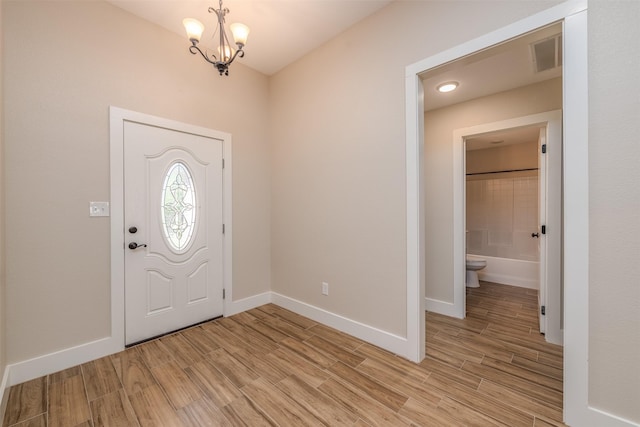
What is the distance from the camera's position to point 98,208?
2096 millimetres

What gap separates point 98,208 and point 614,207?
3.43 metres

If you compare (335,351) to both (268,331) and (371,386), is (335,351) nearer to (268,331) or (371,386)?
(371,386)

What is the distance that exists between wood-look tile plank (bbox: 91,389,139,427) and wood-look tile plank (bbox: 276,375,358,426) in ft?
2.88

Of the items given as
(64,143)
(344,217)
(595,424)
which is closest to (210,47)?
(64,143)

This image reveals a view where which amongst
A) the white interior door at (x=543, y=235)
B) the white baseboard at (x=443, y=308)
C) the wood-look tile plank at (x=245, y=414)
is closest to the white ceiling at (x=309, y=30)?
the white interior door at (x=543, y=235)

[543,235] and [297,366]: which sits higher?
[543,235]

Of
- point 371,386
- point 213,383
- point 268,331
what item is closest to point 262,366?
point 213,383

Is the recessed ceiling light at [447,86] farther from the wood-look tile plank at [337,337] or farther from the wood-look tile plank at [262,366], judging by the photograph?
the wood-look tile plank at [262,366]

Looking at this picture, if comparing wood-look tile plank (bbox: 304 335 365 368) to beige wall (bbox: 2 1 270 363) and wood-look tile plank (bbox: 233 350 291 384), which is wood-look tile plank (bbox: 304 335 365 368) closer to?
wood-look tile plank (bbox: 233 350 291 384)

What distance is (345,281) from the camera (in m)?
2.54

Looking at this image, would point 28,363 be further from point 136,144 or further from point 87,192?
point 136,144

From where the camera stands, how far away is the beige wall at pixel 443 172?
281cm

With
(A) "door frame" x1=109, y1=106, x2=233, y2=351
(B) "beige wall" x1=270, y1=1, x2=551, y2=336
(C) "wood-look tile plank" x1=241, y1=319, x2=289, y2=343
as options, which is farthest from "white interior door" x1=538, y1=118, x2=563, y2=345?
(A) "door frame" x1=109, y1=106, x2=233, y2=351

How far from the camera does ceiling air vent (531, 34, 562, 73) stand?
1.87m
